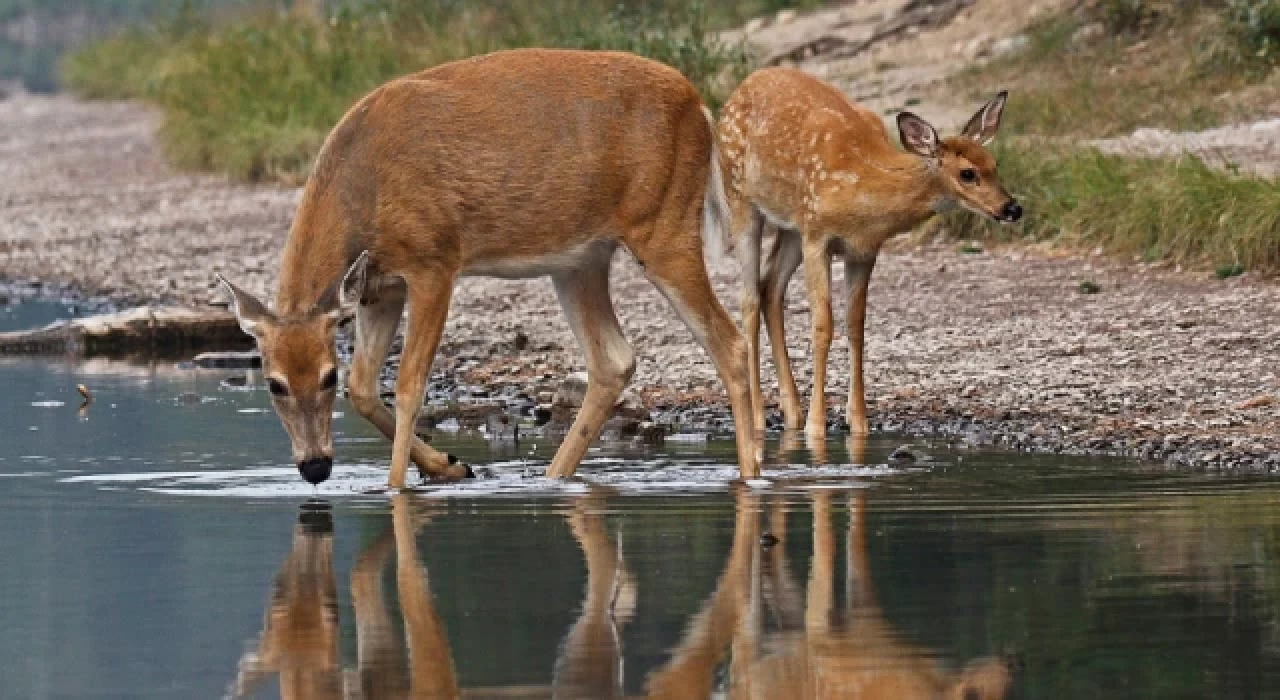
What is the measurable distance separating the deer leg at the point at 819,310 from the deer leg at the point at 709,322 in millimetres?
1396

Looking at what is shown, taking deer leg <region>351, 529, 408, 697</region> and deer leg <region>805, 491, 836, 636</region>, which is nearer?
deer leg <region>351, 529, 408, 697</region>

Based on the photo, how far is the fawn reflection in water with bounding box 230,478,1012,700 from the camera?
22.4ft

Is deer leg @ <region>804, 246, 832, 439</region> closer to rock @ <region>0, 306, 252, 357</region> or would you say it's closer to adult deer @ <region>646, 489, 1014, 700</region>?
adult deer @ <region>646, 489, 1014, 700</region>

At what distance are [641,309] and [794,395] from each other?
11.1ft

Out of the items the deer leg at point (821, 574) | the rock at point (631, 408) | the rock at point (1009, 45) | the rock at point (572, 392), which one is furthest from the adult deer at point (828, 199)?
the rock at point (1009, 45)

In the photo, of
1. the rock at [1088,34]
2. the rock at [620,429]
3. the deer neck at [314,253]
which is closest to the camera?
the deer neck at [314,253]

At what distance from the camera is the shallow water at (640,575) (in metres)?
7.07

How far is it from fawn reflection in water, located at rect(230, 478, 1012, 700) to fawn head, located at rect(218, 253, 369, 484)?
3.20 feet

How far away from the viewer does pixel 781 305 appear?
13992mm

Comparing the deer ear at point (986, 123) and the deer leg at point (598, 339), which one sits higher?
the deer ear at point (986, 123)

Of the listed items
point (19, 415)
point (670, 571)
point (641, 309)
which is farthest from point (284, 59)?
point (670, 571)

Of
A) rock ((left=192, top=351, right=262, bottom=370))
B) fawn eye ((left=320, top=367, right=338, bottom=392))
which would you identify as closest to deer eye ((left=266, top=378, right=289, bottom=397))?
fawn eye ((left=320, top=367, right=338, bottom=392))

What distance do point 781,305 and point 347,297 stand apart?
394 cm

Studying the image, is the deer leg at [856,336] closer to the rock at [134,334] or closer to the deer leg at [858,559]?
the deer leg at [858,559]
